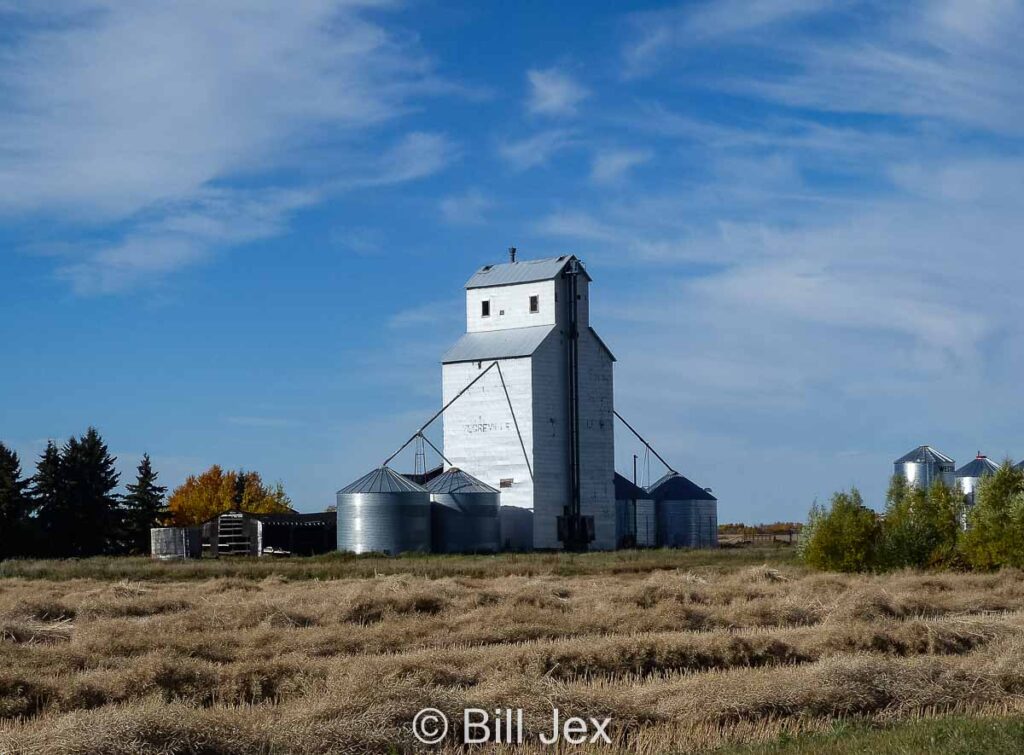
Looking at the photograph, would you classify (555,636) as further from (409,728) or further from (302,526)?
(302,526)

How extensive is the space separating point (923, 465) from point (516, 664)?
2513 inches

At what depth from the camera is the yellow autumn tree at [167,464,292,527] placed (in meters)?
96.6

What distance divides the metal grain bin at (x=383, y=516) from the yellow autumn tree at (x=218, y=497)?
33.0 meters

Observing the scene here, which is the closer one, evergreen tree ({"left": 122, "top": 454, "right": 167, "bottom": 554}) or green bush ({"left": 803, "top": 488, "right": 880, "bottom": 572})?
green bush ({"left": 803, "top": 488, "right": 880, "bottom": 572})

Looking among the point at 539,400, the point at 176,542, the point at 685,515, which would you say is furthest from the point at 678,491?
the point at 176,542

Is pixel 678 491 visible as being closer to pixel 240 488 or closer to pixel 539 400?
pixel 539 400

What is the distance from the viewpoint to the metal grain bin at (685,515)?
70.5 metres

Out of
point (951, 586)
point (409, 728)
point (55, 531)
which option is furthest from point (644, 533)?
point (409, 728)

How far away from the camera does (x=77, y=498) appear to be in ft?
220

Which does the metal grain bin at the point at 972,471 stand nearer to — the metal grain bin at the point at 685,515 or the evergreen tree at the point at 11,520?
the metal grain bin at the point at 685,515

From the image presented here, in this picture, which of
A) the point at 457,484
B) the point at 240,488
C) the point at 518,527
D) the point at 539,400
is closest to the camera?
the point at 457,484

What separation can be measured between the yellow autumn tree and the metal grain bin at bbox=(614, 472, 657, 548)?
1265 inches

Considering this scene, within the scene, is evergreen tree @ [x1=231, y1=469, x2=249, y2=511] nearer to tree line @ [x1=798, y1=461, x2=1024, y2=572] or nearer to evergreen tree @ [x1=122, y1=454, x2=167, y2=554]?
evergreen tree @ [x1=122, y1=454, x2=167, y2=554]

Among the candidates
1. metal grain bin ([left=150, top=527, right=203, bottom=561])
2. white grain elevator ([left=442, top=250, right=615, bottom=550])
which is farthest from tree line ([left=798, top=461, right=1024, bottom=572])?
metal grain bin ([left=150, top=527, right=203, bottom=561])
